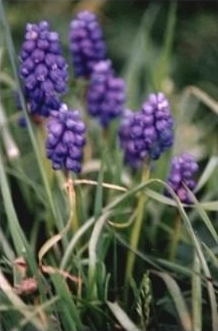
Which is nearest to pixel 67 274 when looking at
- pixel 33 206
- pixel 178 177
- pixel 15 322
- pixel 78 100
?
pixel 15 322

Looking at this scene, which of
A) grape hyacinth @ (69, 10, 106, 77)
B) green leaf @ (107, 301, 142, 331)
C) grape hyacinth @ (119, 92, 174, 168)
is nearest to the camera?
green leaf @ (107, 301, 142, 331)

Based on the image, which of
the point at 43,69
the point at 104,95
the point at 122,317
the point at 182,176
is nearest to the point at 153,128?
the point at 182,176

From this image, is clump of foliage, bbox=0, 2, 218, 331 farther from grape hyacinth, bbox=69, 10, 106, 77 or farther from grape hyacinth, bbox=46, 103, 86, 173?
grape hyacinth, bbox=69, 10, 106, 77

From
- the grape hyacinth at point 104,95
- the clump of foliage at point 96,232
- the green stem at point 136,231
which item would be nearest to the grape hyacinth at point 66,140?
the clump of foliage at point 96,232

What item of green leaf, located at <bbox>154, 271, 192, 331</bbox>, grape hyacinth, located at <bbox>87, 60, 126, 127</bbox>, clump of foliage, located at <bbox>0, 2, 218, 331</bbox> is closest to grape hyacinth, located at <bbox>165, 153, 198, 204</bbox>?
clump of foliage, located at <bbox>0, 2, 218, 331</bbox>

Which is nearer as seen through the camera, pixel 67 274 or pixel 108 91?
pixel 67 274

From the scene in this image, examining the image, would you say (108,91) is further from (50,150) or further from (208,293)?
(208,293)
